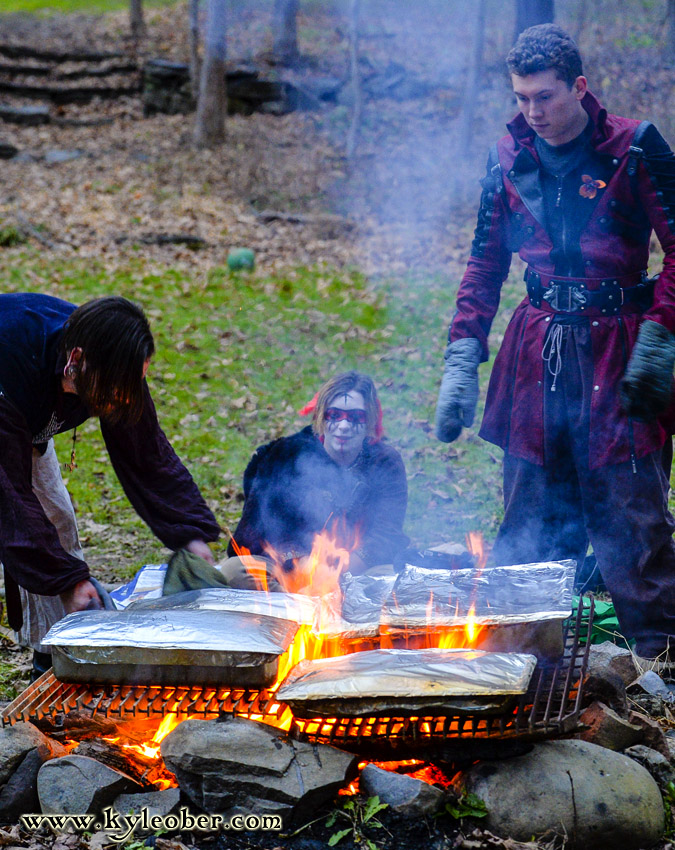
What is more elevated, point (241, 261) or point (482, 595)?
point (241, 261)

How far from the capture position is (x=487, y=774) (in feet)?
8.26

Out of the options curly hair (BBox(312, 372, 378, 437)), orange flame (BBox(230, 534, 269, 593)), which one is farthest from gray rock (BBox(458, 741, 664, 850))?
curly hair (BBox(312, 372, 378, 437))

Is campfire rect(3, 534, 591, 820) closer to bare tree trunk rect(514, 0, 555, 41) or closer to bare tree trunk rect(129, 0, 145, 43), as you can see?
bare tree trunk rect(514, 0, 555, 41)

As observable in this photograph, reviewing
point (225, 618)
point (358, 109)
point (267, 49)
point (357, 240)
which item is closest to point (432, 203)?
point (357, 240)

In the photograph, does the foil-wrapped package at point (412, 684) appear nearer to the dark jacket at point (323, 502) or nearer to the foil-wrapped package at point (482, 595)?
the foil-wrapped package at point (482, 595)

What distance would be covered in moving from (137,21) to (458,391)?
21.1m

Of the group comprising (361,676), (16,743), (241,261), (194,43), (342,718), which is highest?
(194,43)

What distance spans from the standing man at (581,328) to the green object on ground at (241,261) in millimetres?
7065

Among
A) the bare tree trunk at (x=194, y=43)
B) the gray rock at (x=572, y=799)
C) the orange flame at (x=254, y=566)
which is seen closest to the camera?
the gray rock at (x=572, y=799)

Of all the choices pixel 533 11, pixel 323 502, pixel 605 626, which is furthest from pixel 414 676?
pixel 533 11

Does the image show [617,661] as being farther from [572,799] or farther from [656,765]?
[572,799]

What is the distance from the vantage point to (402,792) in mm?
2498

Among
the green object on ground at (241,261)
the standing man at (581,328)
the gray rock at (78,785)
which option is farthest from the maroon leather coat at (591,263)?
the green object on ground at (241,261)

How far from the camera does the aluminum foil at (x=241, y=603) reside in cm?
316
